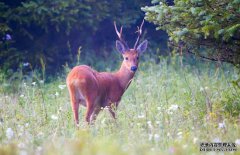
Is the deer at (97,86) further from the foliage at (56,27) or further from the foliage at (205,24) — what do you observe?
the foliage at (56,27)

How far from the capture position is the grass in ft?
18.1

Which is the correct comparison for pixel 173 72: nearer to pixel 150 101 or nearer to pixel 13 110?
pixel 150 101

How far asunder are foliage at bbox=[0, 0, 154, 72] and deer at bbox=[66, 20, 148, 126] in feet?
7.66

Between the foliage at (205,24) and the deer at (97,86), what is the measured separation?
93 cm

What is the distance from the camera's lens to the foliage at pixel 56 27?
1266 centimetres

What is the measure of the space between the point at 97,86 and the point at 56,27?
4.62 metres

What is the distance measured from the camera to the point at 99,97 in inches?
355

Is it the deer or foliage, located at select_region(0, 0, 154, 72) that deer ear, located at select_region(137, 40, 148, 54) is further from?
foliage, located at select_region(0, 0, 154, 72)

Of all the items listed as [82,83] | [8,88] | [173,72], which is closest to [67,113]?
[82,83]

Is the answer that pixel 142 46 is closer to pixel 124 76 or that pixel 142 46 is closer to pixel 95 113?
pixel 124 76

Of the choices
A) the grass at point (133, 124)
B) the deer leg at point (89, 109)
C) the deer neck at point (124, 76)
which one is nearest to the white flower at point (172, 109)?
the grass at point (133, 124)

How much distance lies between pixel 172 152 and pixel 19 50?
8669mm

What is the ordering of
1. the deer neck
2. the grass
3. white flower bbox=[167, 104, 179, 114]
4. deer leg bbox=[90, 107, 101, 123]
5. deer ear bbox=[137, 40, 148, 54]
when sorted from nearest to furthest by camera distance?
1. the grass
2. white flower bbox=[167, 104, 179, 114]
3. deer leg bbox=[90, 107, 101, 123]
4. the deer neck
5. deer ear bbox=[137, 40, 148, 54]

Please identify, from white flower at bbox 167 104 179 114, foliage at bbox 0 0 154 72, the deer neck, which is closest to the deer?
the deer neck
